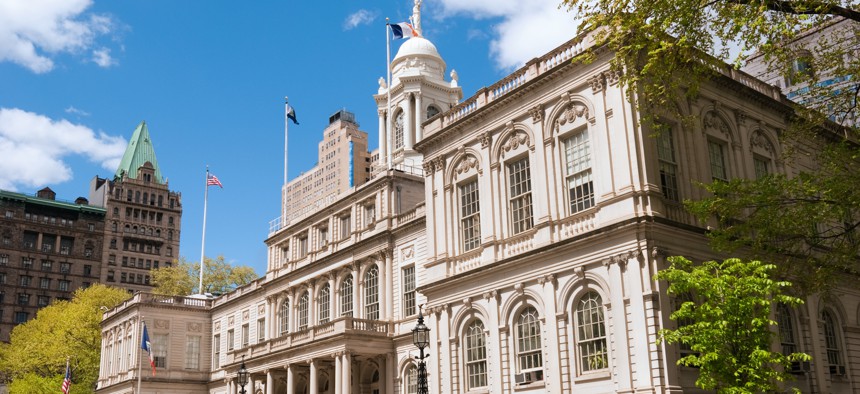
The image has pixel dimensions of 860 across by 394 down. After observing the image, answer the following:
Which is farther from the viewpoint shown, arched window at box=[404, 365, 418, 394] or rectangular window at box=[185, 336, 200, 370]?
rectangular window at box=[185, 336, 200, 370]

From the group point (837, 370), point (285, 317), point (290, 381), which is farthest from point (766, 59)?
point (285, 317)

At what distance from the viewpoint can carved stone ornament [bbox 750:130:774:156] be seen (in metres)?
30.7

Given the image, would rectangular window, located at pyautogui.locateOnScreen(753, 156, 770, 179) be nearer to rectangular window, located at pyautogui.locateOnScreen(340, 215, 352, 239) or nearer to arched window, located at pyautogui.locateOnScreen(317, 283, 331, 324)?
rectangular window, located at pyautogui.locateOnScreen(340, 215, 352, 239)

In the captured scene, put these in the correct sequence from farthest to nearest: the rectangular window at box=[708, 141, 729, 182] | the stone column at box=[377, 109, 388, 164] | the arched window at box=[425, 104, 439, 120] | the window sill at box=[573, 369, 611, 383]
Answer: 1. the stone column at box=[377, 109, 388, 164]
2. the arched window at box=[425, 104, 439, 120]
3. the rectangular window at box=[708, 141, 729, 182]
4. the window sill at box=[573, 369, 611, 383]

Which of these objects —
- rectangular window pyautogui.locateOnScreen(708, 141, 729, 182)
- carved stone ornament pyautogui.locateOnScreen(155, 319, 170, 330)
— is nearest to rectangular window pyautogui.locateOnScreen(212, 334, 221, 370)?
carved stone ornament pyautogui.locateOnScreen(155, 319, 170, 330)

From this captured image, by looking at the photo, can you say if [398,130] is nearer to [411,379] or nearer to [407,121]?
[407,121]

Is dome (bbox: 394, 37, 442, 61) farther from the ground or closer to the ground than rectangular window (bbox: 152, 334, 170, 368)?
farther from the ground

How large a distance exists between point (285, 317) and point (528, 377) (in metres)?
24.6

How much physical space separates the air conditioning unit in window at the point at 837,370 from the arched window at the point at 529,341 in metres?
10.9

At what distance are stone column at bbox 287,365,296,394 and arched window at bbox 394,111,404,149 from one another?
17433mm

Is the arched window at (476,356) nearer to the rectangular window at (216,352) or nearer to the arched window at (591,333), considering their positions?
the arched window at (591,333)

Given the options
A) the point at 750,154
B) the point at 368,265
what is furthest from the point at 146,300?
the point at 750,154

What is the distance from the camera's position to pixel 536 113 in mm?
29078

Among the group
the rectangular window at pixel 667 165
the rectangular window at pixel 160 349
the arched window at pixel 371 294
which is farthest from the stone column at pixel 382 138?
the rectangular window at pixel 667 165
